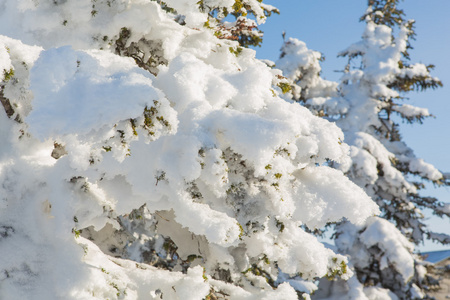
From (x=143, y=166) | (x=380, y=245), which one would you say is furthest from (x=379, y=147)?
(x=143, y=166)

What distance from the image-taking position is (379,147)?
1073cm

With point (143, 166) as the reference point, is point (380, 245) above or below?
above

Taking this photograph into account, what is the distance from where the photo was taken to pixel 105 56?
9.21 feet

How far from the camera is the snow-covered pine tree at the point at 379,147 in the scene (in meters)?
10.1

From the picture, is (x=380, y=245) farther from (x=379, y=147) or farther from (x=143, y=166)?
(x=143, y=166)

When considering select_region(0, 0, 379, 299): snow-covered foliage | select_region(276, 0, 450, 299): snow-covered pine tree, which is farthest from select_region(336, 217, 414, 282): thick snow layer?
select_region(0, 0, 379, 299): snow-covered foliage

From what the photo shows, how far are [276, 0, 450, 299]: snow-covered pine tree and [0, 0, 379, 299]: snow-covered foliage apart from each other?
704 cm

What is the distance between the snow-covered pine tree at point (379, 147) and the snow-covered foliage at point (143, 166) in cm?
704

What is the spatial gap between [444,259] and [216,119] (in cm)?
1926

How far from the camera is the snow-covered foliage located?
219 cm

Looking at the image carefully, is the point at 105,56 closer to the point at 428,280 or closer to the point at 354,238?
the point at 354,238

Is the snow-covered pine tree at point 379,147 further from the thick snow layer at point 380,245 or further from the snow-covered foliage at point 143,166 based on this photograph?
the snow-covered foliage at point 143,166

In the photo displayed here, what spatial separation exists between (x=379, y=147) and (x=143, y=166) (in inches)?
378

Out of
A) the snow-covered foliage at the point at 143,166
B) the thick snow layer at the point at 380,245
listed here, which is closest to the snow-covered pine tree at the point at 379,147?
the thick snow layer at the point at 380,245
